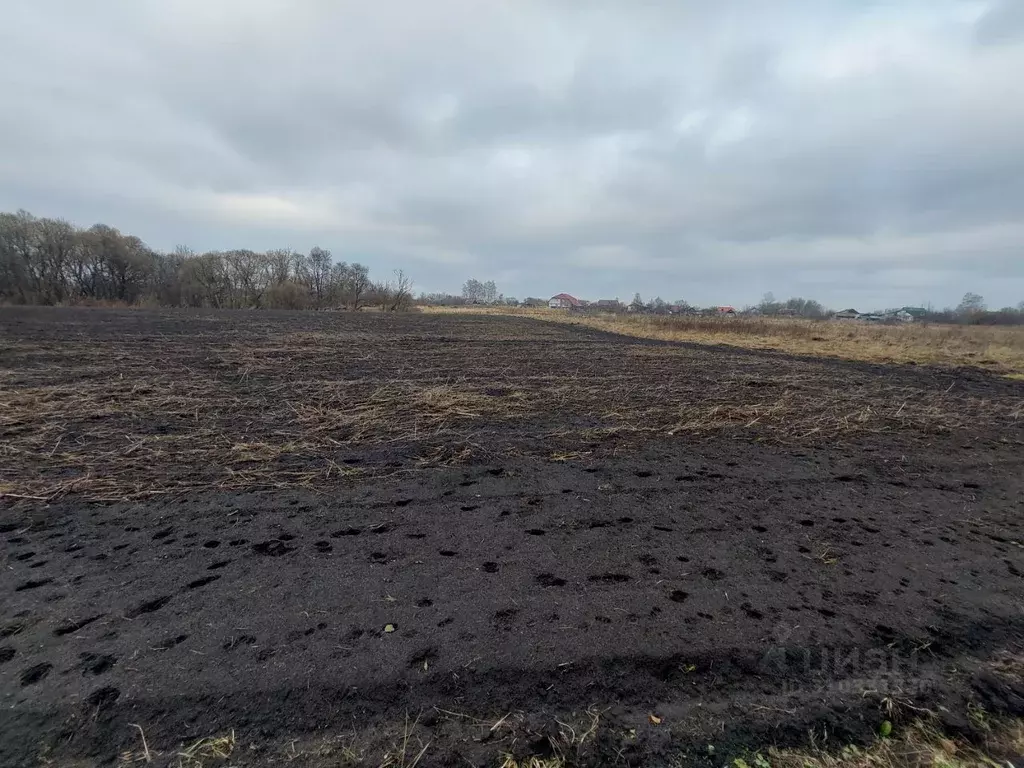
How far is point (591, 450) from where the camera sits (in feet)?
20.0

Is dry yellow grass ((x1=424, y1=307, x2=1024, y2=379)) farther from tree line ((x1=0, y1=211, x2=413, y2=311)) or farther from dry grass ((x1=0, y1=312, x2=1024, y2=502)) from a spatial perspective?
tree line ((x1=0, y1=211, x2=413, y2=311))

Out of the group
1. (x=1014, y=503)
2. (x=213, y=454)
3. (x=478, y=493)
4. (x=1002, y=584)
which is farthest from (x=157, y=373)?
(x=1014, y=503)

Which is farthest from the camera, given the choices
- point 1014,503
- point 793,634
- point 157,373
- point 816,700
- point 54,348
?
point 54,348

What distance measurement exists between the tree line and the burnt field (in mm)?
76343

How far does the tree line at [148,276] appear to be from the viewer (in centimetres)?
5997

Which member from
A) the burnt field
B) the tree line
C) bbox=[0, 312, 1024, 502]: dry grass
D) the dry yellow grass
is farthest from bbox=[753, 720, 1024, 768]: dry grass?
the tree line

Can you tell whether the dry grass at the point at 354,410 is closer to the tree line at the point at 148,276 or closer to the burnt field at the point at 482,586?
the burnt field at the point at 482,586

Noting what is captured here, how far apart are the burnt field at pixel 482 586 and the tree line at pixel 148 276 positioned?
7634cm

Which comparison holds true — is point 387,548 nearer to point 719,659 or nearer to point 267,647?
point 267,647

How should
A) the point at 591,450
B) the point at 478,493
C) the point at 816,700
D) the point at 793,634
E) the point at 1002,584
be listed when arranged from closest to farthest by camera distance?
the point at 816,700 → the point at 793,634 → the point at 1002,584 → the point at 478,493 → the point at 591,450

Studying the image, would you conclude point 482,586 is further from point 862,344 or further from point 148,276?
point 148,276

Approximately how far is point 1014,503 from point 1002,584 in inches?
93.0

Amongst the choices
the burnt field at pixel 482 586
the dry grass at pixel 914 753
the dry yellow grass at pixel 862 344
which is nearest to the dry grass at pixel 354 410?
the burnt field at pixel 482 586

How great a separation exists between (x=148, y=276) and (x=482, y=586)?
294 ft
